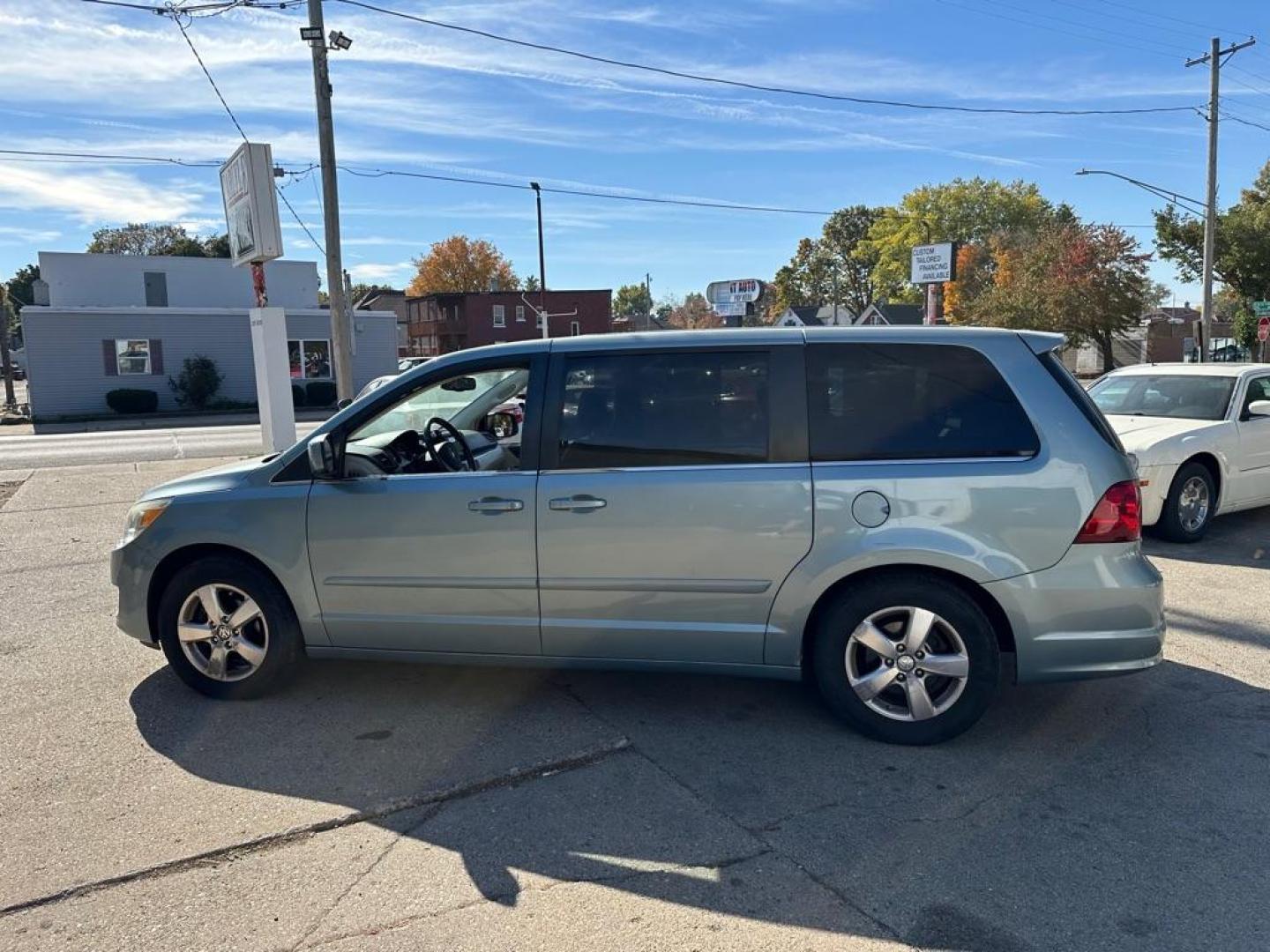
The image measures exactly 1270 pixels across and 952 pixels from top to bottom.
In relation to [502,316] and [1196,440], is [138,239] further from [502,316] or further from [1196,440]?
[1196,440]

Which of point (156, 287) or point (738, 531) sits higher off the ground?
point (156, 287)

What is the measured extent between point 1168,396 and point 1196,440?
3.88 ft

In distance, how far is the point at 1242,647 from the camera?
210 inches

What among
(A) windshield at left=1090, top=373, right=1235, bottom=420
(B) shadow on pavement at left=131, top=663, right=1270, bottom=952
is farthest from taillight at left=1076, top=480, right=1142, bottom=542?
(A) windshield at left=1090, top=373, right=1235, bottom=420

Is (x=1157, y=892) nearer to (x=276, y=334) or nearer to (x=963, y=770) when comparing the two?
(x=963, y=770)

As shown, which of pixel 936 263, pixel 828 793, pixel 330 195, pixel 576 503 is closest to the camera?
pixel 828 793

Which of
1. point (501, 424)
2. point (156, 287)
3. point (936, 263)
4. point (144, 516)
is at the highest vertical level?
point (156, 287)

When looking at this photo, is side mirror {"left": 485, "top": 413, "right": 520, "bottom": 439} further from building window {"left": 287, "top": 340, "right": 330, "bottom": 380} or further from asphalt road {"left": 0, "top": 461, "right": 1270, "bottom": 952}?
building window {"left": 287, "top": 340, "right": 330, "bottom": 380}

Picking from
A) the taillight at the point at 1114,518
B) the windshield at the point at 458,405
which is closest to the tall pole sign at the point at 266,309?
the windshield at the point at 458,405

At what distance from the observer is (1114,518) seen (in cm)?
385

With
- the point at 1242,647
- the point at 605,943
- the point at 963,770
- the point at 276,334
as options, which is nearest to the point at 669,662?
the point at 963,770

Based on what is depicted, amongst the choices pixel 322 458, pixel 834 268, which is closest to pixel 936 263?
pixel 322 458

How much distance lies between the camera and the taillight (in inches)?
151

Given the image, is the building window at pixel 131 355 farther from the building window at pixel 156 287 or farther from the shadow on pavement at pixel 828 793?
the shadow on pavement at pixel 828 793
